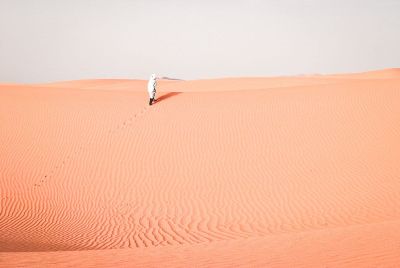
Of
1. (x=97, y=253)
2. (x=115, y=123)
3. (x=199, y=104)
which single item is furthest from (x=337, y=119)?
(x=97, y=253)

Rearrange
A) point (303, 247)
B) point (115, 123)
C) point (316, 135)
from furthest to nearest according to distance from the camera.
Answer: point (115, 123) → point (316, 135) → point (303, 247)

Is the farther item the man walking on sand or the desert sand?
the man walking on sand

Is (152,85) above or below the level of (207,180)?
above

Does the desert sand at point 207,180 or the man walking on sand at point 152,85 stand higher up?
the man walking on sand at point 152,85

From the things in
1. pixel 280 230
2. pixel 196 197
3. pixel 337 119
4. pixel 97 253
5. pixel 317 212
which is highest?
pixel 337 119

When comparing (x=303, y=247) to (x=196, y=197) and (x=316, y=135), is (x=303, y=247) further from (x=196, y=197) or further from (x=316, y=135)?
(x=316, y=135)

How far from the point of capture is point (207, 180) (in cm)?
1083

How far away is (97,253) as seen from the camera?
5.29m

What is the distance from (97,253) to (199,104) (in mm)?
12834

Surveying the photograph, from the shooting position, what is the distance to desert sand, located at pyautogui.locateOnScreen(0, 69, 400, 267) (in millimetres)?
5371

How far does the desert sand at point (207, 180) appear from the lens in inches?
211

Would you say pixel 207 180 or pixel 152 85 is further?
pixel 152 85

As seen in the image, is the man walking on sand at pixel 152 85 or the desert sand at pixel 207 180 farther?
the man walking on sand at pixel 152 85

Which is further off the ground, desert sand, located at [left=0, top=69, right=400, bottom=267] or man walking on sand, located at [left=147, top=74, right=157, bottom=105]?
man walking on sand, located at [left=147, top=74, right=157, bottom=105]
